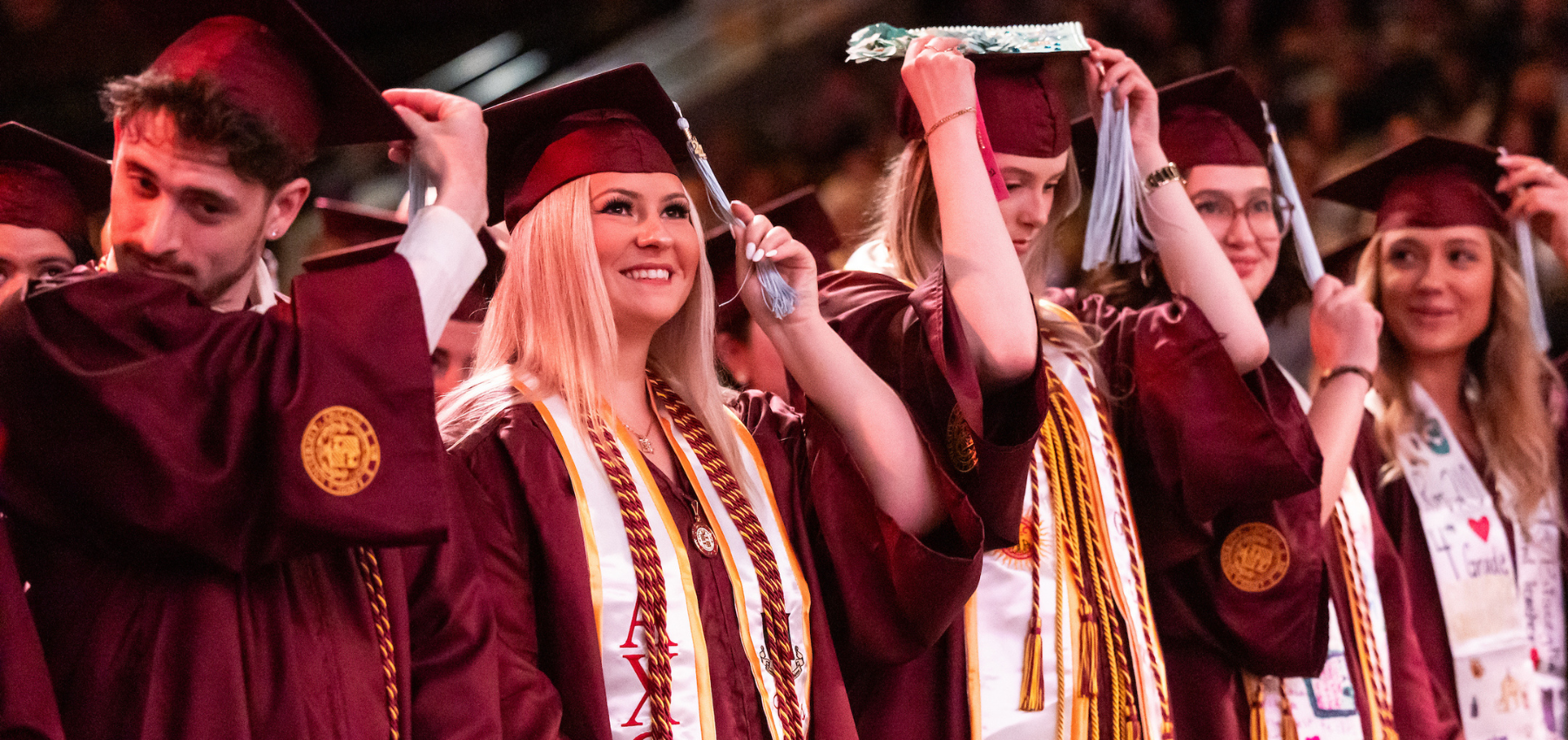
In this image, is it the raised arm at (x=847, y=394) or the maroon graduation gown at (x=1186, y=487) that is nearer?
the raised arm at (x=847, y=394)

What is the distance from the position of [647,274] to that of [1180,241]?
43.2 inches

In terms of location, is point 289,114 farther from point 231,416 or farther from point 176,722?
point 176,722

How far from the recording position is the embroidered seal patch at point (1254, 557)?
276 centimetres

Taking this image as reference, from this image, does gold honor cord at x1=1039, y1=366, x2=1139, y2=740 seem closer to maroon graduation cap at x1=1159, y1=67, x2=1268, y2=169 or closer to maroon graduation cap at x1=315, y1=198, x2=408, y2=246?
maroon graduation cap at x1=1159, y1=67, x2=1268, y2=169

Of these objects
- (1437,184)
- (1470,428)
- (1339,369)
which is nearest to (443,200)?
(1339,369)

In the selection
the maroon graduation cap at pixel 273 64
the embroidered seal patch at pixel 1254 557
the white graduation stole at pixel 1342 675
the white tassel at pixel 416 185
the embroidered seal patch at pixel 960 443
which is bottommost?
the white graduation stole at pixel 1342 675

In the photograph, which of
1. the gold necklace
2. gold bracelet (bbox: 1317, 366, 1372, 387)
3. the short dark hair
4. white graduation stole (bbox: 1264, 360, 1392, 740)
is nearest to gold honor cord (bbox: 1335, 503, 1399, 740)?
white graduation stole (bbox: 1264, 360, 1392, 740)

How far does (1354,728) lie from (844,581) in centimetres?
123

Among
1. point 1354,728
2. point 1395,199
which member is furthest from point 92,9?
point 1354,728

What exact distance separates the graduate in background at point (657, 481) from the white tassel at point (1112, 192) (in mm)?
643

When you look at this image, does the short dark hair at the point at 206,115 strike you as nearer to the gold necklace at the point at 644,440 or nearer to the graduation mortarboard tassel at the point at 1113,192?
the gold necklace at the point at 644,440

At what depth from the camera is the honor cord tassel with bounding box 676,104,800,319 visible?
2268 mm

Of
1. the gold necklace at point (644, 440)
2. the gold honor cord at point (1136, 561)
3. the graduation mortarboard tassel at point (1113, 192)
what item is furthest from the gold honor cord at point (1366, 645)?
the gold necklace at point (644, 440)

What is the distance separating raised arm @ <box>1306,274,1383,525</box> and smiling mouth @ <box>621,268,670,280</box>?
55.6 inches
